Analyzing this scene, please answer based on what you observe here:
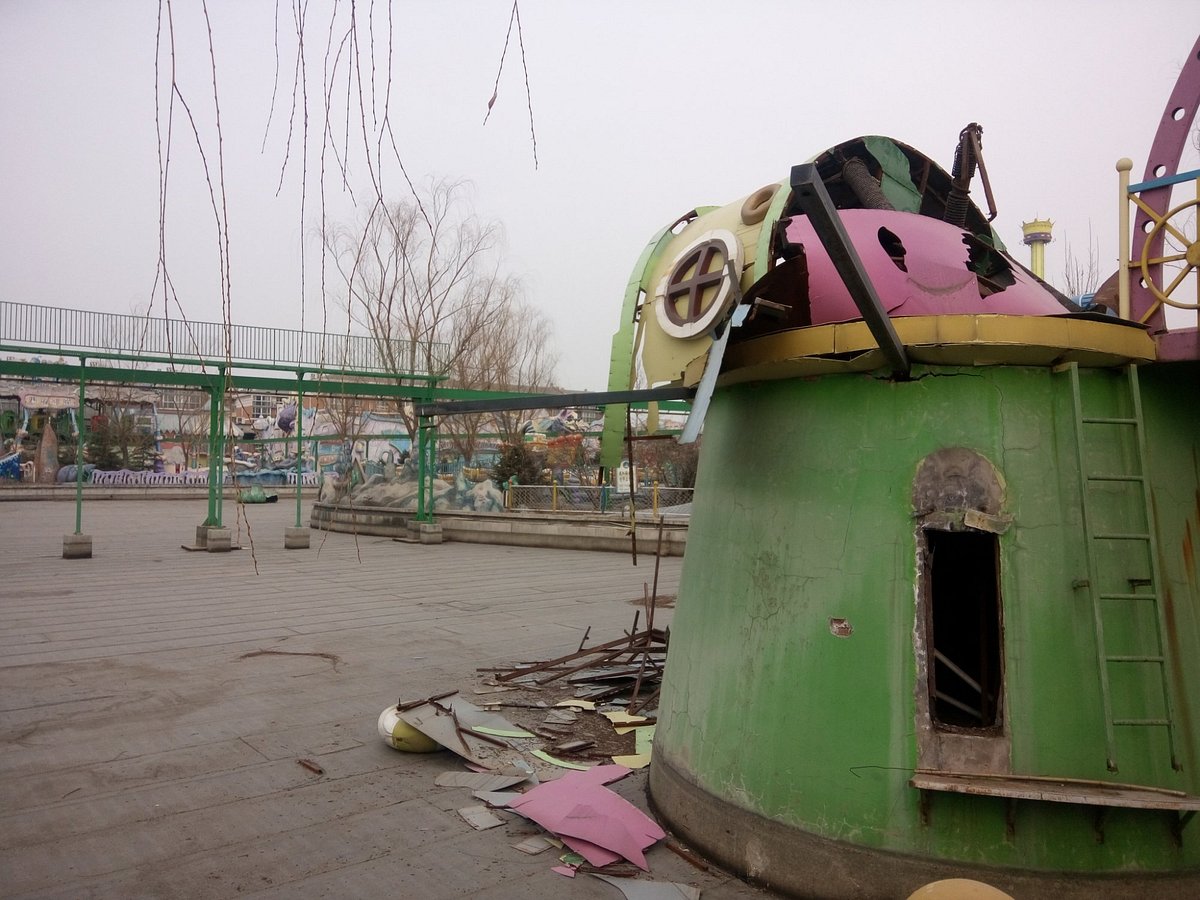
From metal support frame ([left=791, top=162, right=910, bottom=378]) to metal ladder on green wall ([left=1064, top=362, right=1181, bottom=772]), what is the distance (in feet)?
2.87

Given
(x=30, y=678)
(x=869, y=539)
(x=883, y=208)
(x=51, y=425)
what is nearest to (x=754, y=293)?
(x=869, y=539)

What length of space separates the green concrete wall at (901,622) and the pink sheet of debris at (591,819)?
461 millimetres

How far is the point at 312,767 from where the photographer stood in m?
5.61

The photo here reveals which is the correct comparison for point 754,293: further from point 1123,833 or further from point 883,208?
point 1123,833

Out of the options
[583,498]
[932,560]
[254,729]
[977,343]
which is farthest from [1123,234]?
[583,498]

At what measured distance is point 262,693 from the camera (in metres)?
7.39

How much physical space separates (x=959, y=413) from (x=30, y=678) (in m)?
8.40

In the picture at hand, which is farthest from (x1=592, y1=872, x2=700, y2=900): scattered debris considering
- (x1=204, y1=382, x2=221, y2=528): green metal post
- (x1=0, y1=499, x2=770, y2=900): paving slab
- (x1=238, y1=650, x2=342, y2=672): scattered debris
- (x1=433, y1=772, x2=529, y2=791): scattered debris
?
(x1=204, y1=382, x2=221, y2=528): green metal post

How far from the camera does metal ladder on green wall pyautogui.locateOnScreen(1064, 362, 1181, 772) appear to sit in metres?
3.44

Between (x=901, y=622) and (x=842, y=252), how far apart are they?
1.68 meters

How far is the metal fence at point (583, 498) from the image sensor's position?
2431cm

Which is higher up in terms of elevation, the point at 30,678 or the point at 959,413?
the point at 959,413

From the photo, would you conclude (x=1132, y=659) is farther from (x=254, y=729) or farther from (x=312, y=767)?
(x=254, y=729)

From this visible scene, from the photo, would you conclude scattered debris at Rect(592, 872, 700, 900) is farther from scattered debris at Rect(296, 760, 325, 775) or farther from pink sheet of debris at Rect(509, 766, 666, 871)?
scattered debris at Rect(296, 760, 325, 775)
